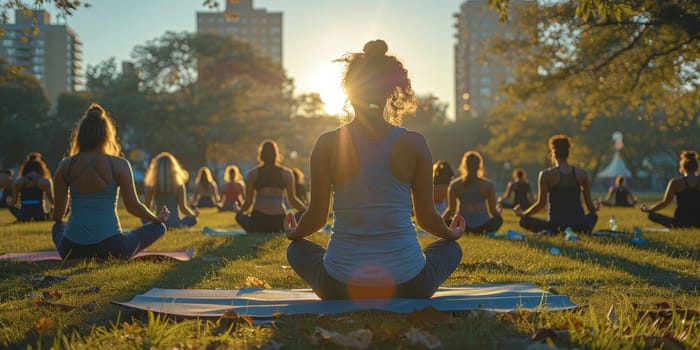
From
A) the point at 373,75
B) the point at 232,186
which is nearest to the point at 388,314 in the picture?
the point at 373,75

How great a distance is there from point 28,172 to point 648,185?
219ft

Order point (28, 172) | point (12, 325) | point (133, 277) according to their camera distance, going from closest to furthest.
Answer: point (12, 325) < point (133, 277) < point (28, 172)

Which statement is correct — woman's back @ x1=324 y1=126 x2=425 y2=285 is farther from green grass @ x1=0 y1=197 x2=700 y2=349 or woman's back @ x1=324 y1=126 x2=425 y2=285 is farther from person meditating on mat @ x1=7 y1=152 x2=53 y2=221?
person meditating on mat @ x1=7 y1=152 x2=53 y2=221

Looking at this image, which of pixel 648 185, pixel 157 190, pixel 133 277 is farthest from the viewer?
pixel 648 185

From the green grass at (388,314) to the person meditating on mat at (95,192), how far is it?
0.33 m

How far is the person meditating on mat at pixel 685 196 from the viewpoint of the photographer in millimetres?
11633

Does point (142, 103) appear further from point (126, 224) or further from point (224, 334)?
point (224, 334)

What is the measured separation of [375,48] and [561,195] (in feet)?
24.3

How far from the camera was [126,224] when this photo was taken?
55.9 feet

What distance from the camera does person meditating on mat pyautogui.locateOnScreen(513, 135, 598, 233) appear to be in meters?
10.5

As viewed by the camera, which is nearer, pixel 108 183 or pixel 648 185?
pixel 108 183

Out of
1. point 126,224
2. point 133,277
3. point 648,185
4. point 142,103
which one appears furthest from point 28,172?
point 648,185

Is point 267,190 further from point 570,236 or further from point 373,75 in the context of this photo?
point 373,75

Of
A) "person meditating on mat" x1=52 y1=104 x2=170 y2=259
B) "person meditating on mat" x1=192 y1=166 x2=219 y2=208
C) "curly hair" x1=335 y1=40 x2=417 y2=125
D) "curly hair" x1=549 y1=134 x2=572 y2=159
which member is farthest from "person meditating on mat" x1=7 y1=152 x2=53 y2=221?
"curly hair" x1=335 y1=40 x2=417 y2=125
